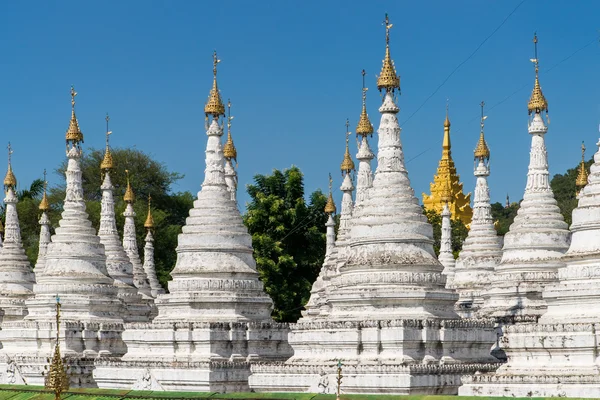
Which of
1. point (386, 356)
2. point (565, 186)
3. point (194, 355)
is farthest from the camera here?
point (565, 186)

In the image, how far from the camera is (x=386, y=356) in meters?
41.5

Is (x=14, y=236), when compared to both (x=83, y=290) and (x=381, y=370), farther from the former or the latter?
(x=381, y=370)

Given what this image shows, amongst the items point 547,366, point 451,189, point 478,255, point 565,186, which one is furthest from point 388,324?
point 565,186

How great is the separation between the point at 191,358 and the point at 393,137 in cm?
967

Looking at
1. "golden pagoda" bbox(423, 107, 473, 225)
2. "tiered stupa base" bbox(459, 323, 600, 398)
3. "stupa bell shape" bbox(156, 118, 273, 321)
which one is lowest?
"tiered stupa base" bbox(459, 323, 600, 398)

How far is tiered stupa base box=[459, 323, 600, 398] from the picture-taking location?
37156mm

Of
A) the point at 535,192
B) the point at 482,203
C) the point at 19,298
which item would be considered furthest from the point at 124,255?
the point at 535,192

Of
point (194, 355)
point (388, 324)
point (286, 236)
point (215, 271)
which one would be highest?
point (286, 236)

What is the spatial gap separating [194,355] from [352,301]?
23.1 feet

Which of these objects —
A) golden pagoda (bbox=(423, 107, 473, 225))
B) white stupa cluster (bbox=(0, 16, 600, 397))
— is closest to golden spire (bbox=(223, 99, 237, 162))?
white stupa cluster (bbox=(0, 16, 600, 397))

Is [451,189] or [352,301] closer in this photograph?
[352,301]

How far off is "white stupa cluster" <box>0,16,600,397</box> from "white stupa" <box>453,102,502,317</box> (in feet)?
0.23

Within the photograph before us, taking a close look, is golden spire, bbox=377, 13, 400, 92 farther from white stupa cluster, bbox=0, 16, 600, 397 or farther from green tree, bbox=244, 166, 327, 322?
green tree, bbox=244, 166, 327, 322

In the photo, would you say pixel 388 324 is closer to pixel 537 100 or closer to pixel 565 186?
pixel 537 100
